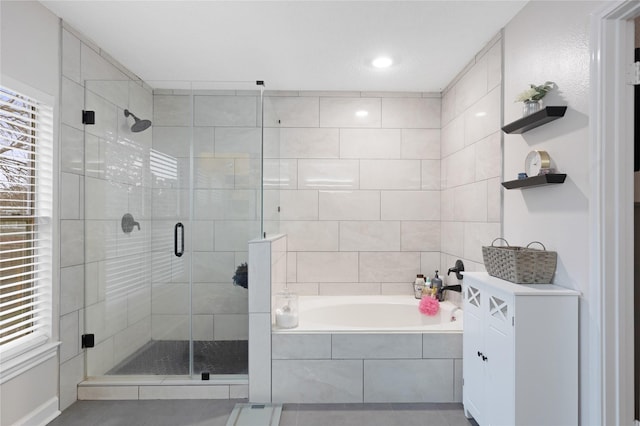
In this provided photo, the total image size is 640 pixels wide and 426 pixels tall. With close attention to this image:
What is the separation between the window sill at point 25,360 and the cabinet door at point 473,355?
8.16 ft

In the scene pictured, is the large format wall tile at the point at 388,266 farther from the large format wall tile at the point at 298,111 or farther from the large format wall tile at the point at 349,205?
the large format wall tile at the point at 298,111

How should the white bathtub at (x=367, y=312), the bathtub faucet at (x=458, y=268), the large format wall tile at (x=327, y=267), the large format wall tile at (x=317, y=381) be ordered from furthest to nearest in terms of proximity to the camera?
the large format wall tile at (x=327, y=267) → the white bathtub at (x=367, y=312) → the bathtub faucet at (x=458, y=268) → the large format wall tile at (x=317, y=381)

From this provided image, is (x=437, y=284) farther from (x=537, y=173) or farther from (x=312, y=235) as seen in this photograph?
(x=537, y=173)

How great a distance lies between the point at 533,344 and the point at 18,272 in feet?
8.83

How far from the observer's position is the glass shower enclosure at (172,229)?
98.5 inches

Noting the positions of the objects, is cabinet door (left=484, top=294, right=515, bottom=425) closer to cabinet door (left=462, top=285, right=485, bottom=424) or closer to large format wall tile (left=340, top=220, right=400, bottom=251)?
cabinet door (left=462, top=285, right=485, bottom=424)

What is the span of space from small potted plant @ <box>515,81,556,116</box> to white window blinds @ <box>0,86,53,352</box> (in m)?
2.71

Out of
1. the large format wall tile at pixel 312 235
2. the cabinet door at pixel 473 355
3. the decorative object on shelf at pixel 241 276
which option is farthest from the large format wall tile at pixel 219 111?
the cabinet door at pixel 473 355

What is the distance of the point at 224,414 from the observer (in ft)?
7.49

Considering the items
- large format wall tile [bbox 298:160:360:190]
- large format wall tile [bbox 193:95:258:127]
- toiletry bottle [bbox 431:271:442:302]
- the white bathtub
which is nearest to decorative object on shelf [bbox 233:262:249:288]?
the white bathtub

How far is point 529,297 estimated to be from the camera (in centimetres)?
166

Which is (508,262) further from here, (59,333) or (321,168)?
(59,333)

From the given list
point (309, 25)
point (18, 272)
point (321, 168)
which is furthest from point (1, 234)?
point (321, 168)

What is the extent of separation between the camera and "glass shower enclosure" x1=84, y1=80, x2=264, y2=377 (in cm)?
250
